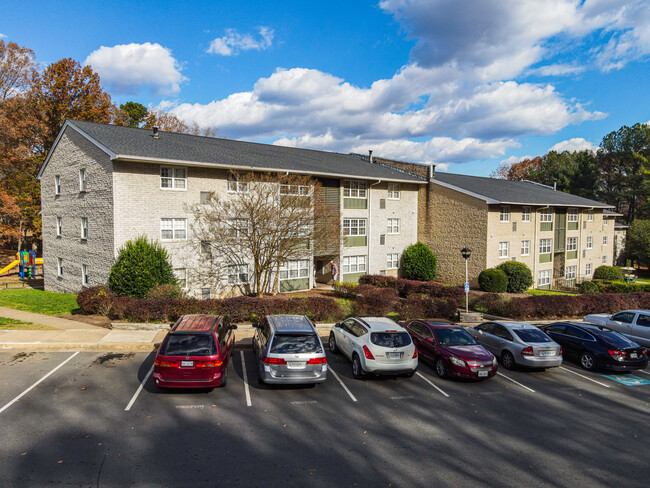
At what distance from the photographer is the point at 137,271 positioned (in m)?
19.9

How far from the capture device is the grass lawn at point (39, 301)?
1994 cm

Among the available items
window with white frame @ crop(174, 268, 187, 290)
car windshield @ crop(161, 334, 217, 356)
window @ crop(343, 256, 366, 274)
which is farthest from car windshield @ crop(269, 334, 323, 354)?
window @ crop(343, 256, 366, 274)

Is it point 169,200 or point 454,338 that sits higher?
point 169,200

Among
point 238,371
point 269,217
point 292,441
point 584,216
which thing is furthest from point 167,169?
point 584,216

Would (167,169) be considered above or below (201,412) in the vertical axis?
above

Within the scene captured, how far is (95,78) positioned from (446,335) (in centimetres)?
4184

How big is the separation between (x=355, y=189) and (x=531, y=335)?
1842 centimetres

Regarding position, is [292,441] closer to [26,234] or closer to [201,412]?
[201,412]

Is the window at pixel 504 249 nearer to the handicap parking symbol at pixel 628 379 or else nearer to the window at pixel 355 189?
the window at pixel 355 189

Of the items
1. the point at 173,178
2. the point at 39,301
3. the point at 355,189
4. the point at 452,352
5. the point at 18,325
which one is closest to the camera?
the point at 452,352

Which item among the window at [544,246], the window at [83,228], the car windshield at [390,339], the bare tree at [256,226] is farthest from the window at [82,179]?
the window at [544,246]

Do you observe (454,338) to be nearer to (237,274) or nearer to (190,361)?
(190,361)

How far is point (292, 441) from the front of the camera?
829 cm

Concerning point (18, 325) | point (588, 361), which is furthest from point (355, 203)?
point (18, 325)
